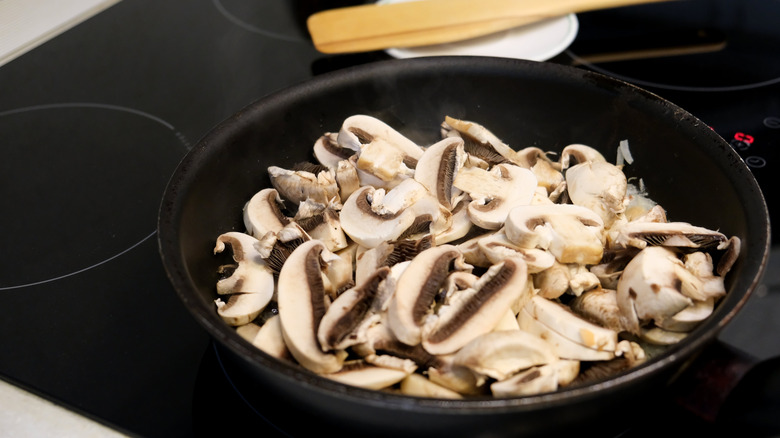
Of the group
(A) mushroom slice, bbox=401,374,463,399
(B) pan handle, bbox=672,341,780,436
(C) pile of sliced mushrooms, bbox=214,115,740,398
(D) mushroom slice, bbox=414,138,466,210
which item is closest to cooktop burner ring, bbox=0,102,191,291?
(C) pile of sliced mushrooms, bbox=214,115,740,398

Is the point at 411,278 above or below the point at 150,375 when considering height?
above

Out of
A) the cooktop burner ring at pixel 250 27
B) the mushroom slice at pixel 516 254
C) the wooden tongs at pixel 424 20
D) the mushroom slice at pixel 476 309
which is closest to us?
the mushroom slice at pixel 476 309

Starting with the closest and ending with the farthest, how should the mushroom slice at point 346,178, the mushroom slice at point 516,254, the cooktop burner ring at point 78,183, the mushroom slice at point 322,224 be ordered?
the mushroom slice at point 516,254, the mushroom slice at point 322,224, the mushroom slice at point 346,178, the cooktop burner ring at point 78,183

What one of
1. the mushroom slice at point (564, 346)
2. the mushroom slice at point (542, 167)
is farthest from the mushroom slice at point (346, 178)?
the mushroom slice at point (564, 346)

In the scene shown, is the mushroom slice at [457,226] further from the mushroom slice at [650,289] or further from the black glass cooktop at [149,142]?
the black glass cooktop at [149,142]

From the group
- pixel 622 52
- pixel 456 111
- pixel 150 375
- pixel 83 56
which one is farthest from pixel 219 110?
pixel 622 52

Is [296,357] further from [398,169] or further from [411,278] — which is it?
[398,169]
